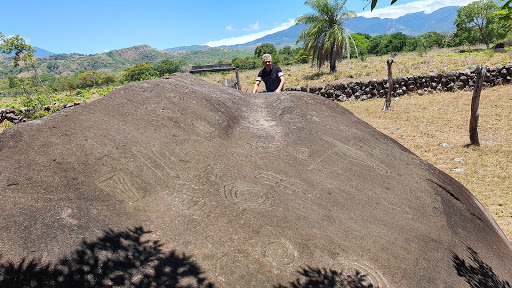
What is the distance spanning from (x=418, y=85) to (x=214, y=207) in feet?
51.6

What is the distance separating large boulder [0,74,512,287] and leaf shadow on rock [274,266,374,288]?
11 mm

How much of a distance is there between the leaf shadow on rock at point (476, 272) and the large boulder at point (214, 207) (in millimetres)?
24

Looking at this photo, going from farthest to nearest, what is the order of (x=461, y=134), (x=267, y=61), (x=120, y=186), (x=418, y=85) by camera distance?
(x=418, y=85) → (x=461, y=134) → (x=267, y=61) → (x=120, y=186)

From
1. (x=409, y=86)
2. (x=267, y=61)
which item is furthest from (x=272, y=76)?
(x=409, y=86)

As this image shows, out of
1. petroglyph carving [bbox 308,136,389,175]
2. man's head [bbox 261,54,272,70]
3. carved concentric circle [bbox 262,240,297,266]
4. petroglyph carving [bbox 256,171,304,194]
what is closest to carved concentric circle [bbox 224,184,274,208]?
petroglyph carving [bbox 256,171,304,194]

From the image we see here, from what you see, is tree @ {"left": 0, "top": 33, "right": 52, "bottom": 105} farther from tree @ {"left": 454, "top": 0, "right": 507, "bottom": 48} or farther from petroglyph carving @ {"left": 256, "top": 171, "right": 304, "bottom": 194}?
tree @ {"left": 454, "top": 0, "right": 507, "bottom": 48}

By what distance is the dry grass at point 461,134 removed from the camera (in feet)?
21.6

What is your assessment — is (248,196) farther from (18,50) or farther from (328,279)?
(18,50)

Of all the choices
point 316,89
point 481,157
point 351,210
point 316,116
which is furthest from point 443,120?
point 351,210

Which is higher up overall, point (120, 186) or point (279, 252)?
point (120, 186)

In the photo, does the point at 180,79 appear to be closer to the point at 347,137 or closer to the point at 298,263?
the point at 347,137

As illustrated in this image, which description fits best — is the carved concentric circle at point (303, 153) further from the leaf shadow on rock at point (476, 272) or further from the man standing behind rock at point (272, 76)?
the man standing behind rock at point (272, 76)

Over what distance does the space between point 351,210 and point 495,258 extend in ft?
6.38

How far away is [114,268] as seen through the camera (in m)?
2.20
